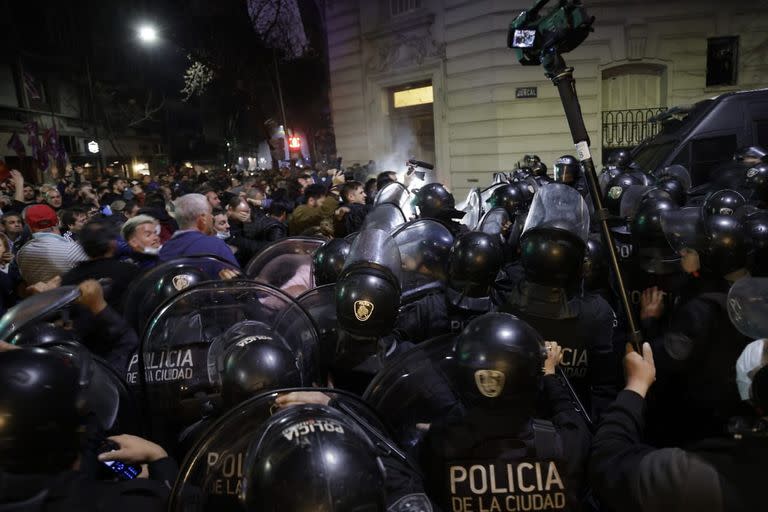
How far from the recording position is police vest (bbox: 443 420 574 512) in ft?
5.81

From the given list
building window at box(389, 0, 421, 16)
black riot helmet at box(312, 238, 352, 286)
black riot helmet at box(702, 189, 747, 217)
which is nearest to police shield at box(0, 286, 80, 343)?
black riot helmet at box(312, 238, 352, 286)

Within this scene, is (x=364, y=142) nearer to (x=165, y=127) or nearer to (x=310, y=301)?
(x=310, y=301)

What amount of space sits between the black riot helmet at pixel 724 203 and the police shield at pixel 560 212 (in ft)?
4.23

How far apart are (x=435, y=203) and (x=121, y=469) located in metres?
4.28

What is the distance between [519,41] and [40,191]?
9844 mm

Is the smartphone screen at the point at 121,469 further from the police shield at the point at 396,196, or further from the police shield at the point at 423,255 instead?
the police shield at the point at 396,196

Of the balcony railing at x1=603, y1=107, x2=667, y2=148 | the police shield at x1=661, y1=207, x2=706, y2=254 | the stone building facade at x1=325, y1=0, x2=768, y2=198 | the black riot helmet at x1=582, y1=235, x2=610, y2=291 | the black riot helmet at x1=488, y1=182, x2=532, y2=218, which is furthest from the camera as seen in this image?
the balcony railing at x1=603, y1=107, x2=667, y2=148

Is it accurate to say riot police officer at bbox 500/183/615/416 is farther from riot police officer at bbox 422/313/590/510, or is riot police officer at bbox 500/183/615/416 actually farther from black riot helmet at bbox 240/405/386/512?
black riot helmet at bbox 240/405/386/512

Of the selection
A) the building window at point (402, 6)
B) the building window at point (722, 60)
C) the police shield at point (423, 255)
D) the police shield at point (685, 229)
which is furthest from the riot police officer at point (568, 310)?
the building window at point (402, 6)

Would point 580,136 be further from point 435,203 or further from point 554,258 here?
point 435,203

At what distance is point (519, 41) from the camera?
8.45 ft

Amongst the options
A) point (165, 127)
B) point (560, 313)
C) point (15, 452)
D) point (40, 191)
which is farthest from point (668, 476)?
point (165, 127)

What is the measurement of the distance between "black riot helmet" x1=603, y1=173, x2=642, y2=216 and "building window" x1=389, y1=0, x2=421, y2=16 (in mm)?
11997

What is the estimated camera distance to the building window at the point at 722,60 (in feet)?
42.5
